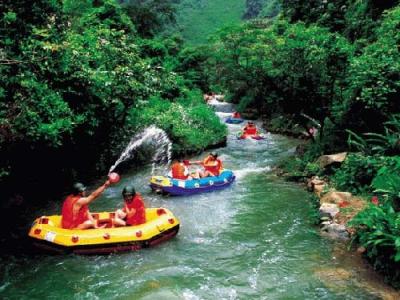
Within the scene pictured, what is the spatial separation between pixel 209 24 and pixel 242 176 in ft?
238

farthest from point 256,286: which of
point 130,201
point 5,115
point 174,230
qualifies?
point 5,115

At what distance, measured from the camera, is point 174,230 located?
945cm

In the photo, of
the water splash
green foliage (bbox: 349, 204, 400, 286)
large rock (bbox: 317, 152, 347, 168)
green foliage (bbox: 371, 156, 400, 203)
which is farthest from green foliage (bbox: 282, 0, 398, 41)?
green foliage (bbox: 349, 204, 400, 286)

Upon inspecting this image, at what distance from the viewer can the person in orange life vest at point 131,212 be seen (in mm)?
9336

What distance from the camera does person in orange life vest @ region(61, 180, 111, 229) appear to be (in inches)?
347

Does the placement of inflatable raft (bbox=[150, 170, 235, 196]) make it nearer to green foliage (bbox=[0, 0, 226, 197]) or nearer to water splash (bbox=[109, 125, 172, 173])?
green foliage (bbox=[0, 0, 226, 197])

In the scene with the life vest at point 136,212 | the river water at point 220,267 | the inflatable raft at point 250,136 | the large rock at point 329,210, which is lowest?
the inflatable raft at point 250,136

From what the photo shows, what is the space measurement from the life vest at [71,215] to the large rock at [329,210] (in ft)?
17.7

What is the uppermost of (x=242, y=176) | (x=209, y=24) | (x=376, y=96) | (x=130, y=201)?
(x=209, y=24)

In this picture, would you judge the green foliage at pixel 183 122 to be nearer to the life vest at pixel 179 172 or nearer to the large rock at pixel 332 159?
the life vest at pixel 179 172

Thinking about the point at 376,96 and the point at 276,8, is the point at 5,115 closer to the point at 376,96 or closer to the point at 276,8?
the point at 376,96

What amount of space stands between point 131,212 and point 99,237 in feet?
3.11

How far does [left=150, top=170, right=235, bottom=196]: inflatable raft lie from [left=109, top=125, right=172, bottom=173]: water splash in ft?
12.3

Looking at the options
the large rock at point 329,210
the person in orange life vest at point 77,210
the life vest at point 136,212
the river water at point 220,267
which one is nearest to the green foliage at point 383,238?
the river water at point 220,267
